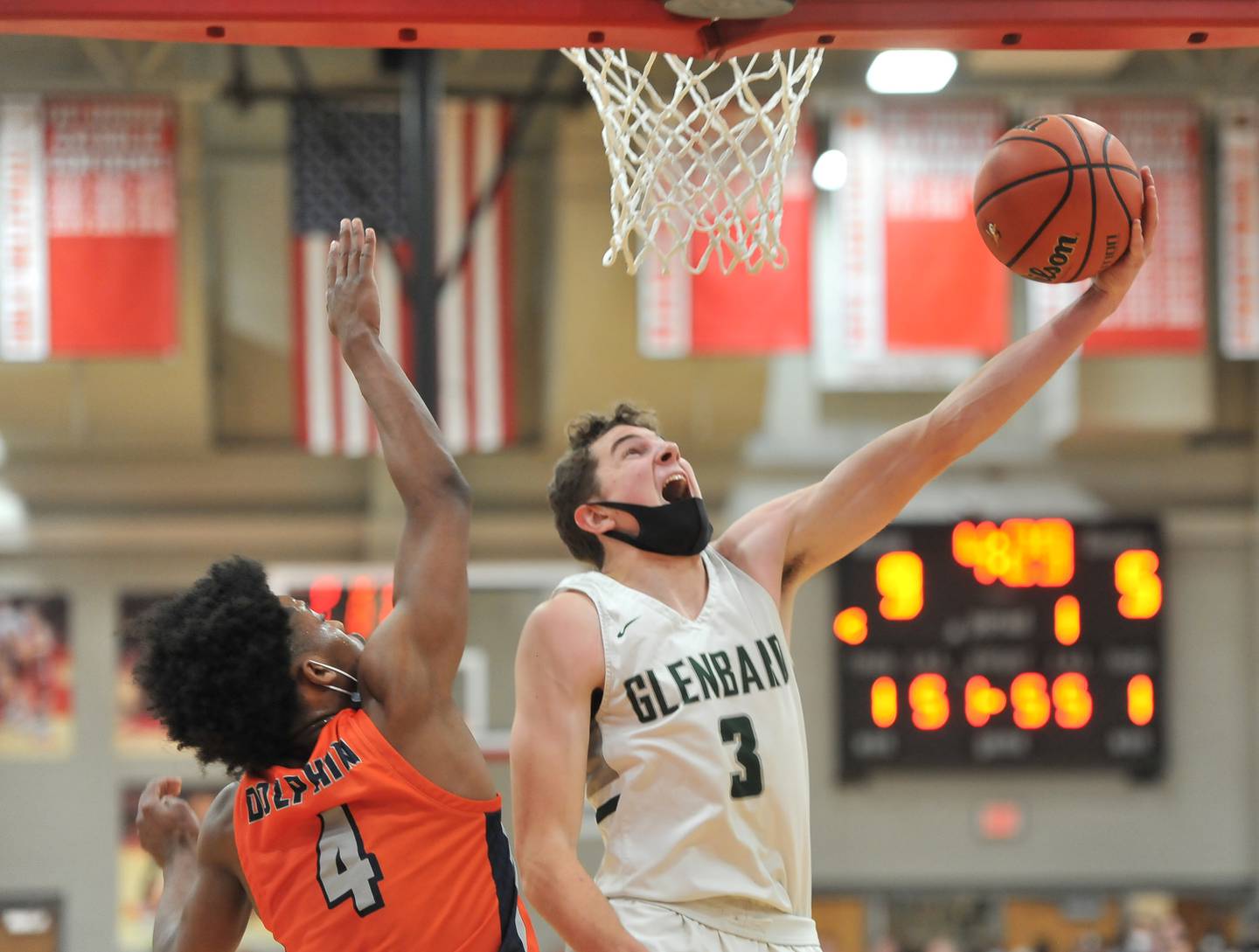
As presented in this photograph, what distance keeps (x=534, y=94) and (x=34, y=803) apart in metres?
5.86

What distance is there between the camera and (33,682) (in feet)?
35.4

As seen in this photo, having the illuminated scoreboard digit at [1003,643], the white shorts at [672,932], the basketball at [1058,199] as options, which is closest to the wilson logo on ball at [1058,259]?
the basketball at [1058,199]

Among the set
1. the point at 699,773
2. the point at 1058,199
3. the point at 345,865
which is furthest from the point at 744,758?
the point at 1058,199

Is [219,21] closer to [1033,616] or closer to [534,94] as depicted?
[534,94]

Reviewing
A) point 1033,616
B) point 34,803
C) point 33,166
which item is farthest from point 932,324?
point 34,803

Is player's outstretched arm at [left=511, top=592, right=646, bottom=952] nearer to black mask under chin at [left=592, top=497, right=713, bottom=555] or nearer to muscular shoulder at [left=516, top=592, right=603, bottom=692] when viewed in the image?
muscular shoulder at [left=516, top=592, right=603, bottom=692]

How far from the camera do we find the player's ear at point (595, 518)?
3289 millimetres

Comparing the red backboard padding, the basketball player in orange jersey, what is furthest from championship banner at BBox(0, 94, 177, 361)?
the basketball player in orange jersey

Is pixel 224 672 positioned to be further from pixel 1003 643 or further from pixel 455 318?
pixel 1003 643

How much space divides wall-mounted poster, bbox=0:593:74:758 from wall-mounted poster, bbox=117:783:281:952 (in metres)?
0.67

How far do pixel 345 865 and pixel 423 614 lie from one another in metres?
0.46

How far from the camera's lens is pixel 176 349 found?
1045cm

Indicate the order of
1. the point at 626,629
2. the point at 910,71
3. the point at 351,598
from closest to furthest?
the point at 626,629 < the point at 351,598 < the point at 910,71

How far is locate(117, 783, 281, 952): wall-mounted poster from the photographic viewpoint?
35.3 feet
